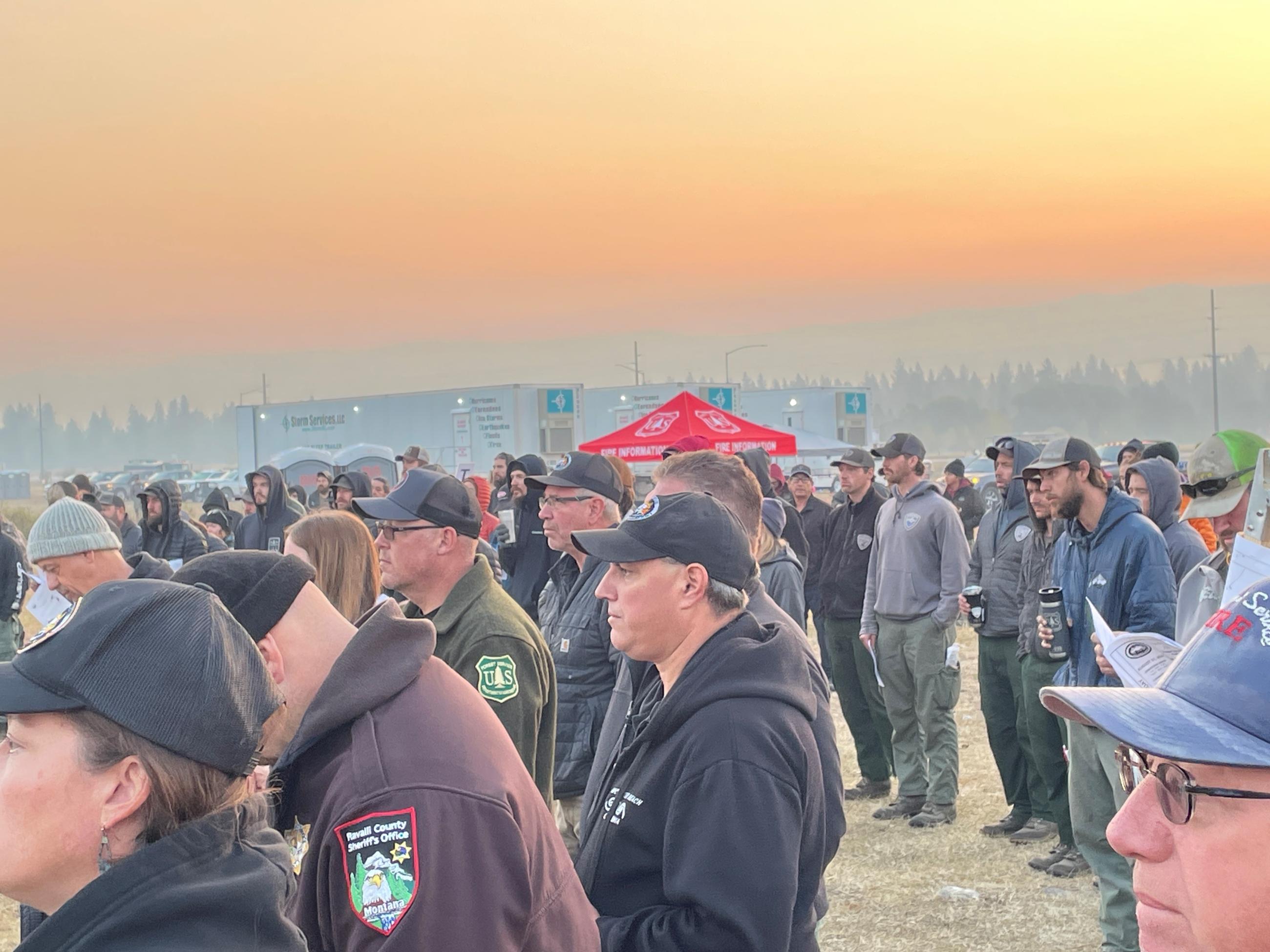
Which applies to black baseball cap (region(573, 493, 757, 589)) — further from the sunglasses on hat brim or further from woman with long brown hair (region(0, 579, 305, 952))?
the sunglasses on hat brim

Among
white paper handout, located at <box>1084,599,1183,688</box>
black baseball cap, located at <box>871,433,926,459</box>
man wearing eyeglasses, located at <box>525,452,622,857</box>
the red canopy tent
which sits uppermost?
the red canopy tent

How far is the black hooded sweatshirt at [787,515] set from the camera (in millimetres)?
10562

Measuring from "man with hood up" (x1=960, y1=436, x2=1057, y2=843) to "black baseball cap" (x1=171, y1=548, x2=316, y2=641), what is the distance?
222 inches

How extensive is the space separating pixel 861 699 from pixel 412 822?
24.8ft

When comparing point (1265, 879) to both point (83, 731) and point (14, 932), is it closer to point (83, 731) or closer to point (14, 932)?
point (83, 731)

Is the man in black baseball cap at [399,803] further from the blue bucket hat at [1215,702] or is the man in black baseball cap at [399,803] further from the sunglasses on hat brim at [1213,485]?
the sunglasses on hat brim at [1213,485]

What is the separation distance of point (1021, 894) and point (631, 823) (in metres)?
4.54

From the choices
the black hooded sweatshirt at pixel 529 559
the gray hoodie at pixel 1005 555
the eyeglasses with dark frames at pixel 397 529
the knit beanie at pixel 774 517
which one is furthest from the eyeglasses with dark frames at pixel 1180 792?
the black hooded sweatshirt at pixel 529 559

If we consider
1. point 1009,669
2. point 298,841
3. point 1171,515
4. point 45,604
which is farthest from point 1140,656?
point 45,604

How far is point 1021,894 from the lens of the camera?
21.7 ft

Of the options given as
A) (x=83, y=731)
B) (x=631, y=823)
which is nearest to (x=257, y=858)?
(x=83, y=731)

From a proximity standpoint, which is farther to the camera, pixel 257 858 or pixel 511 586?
pixel 511 586

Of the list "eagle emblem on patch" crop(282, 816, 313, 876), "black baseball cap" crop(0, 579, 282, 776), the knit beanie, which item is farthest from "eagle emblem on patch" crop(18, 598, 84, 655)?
the knit beanie

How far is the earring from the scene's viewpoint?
6.12ft
